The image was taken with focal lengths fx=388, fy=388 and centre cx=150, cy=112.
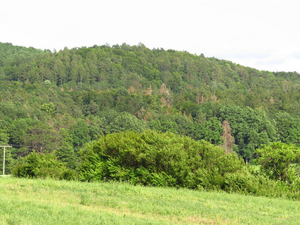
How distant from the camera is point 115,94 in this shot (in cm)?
11506

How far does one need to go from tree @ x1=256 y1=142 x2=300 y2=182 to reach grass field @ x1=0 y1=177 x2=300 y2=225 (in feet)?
12.7

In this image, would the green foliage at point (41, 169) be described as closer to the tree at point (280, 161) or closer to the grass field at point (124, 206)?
the grass field at point (124, 206)

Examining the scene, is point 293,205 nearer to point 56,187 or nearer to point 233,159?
point 233,159

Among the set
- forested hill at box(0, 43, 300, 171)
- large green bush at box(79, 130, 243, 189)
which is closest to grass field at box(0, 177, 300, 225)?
large green bush at box(79, 130, 243, 189)

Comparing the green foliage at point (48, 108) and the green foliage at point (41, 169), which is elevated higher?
the green foliage at point (48, 108)

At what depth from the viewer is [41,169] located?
17859 millimetres

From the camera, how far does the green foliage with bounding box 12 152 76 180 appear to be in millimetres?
17647

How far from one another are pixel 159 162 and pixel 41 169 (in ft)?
18.3

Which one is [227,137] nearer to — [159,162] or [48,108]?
[48,108]

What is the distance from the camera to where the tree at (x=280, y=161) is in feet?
53.1

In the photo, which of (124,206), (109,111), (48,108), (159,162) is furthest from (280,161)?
(109,111)

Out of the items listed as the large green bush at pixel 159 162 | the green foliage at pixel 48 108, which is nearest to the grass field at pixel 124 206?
the large green bush at pixel 159 162

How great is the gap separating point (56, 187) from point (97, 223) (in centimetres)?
505

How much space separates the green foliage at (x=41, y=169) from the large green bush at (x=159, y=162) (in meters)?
0.82
